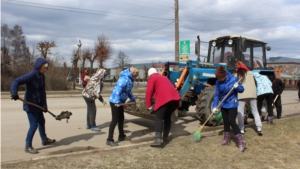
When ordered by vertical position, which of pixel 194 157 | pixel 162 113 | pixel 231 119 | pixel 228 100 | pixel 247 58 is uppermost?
pixel 247 58

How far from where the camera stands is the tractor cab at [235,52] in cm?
932

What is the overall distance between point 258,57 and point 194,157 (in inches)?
264

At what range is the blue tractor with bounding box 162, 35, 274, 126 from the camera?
25.7ft

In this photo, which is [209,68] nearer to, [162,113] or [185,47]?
[162,113]

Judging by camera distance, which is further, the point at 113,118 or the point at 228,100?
the point at 113,118

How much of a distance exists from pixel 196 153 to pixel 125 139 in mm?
1878

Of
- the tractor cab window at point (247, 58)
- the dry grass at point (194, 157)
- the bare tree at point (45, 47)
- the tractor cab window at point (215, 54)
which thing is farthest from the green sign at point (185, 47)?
the bare tree at point (45, 47)

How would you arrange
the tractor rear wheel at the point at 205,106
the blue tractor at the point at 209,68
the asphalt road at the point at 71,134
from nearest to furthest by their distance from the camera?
1. the asphalt road at the point at 71,134
2. the tractor rear wheel at the point at 205,106
3. the blue tractor at the point at 209,68

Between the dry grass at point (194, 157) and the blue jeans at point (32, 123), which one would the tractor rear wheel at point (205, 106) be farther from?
the blue jeans at point (32, 123)

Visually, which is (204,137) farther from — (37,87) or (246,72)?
(37,87)

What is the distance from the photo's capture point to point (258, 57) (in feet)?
33.6

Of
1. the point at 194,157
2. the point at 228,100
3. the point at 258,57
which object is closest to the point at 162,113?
the point at 194,157

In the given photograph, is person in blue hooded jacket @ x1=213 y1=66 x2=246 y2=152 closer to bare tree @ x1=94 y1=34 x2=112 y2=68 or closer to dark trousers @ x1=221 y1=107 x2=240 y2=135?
dark trousers @ x1=221 y1=107 x2=240 y2=135

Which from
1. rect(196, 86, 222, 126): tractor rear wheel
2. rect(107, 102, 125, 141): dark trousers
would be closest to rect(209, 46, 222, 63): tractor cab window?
rect(196, 86, 222, 126): tractor rear wheel
